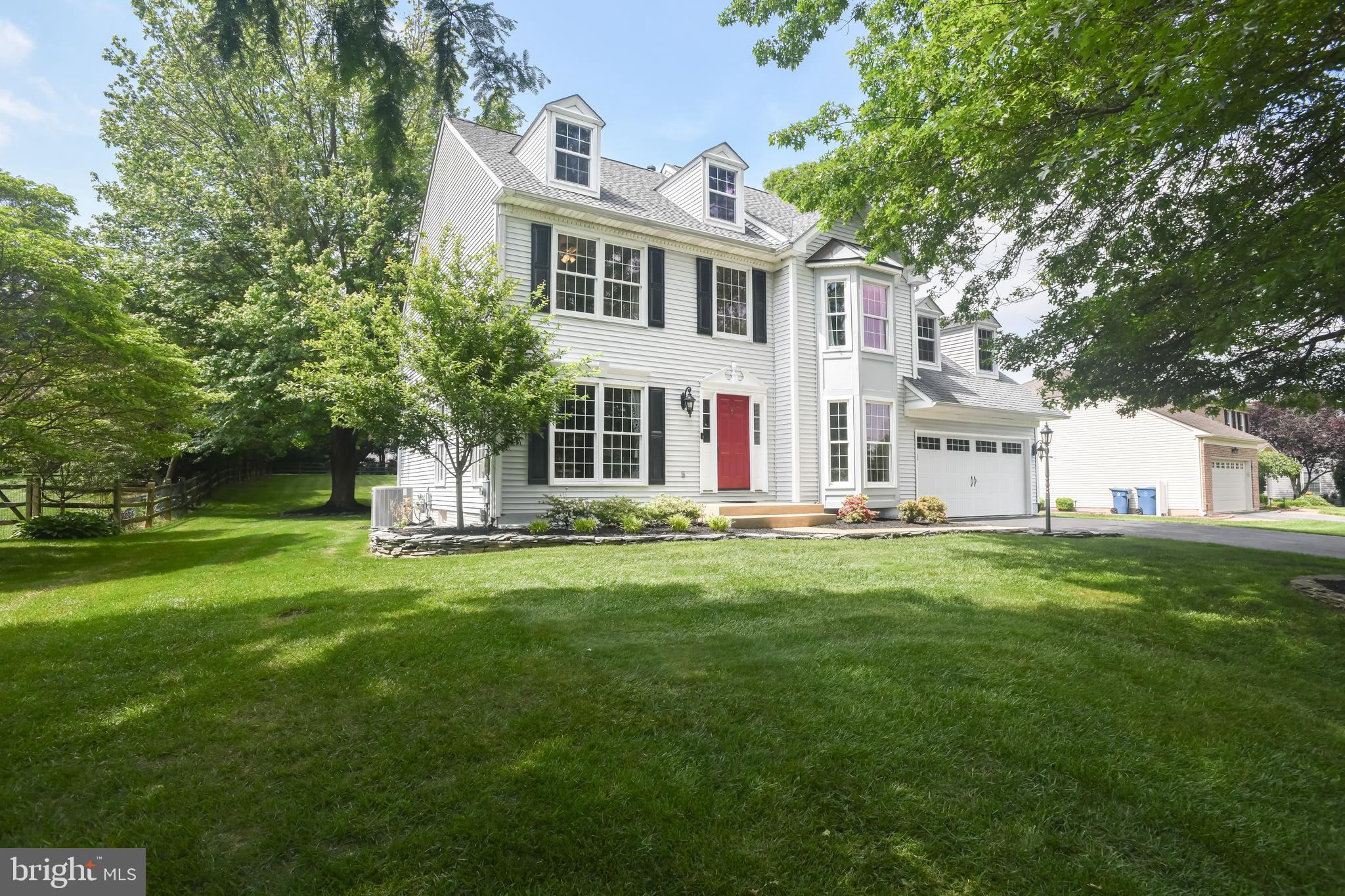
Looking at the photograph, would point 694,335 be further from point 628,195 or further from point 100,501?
point 100,501

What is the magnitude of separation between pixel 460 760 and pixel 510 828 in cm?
57

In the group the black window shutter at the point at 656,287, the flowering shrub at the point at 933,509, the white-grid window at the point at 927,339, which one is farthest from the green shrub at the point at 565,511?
the white-grid window at the point at 927,339

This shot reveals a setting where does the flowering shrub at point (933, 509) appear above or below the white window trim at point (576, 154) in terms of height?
below

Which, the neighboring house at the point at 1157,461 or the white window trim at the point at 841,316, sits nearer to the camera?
the white window trim at the point at 841,316

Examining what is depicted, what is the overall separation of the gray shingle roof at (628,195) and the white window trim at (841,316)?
4.36 ft

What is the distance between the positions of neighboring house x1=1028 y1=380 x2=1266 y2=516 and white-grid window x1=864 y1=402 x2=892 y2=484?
11631mm

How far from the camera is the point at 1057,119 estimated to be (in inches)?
261

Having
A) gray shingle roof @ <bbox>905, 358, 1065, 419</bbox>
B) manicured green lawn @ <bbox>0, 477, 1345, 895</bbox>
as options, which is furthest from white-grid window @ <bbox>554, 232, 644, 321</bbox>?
gray shingle roof @ <bbox>905, 358, 1065, 419</bbox>

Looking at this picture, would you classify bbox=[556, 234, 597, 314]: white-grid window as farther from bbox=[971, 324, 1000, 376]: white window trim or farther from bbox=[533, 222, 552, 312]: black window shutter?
bbox=[971, 324, 1000, 376]: white window trim

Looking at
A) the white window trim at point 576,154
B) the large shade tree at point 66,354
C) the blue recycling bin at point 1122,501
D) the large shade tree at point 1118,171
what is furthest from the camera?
the blue recycling bin at point 1122,501

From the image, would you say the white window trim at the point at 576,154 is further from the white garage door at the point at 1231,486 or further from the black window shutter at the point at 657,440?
the white garage door at the point at 1231,486

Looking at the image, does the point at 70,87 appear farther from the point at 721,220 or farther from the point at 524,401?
the point at 721,220

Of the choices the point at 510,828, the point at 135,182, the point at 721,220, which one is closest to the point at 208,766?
the point at 510,828

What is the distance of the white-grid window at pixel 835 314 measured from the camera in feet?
46.7
